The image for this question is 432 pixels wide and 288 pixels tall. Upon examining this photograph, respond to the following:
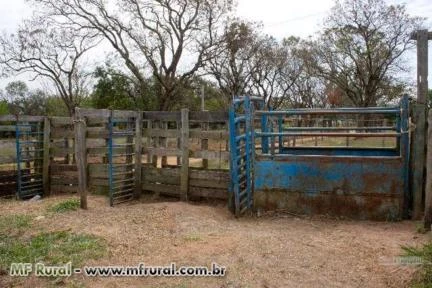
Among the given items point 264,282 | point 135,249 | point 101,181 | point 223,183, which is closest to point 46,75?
point 101,181

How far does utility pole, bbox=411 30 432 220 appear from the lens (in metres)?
6.51

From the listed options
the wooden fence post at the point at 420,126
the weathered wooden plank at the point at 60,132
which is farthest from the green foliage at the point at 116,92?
the wooden fence post at the point at 420,126

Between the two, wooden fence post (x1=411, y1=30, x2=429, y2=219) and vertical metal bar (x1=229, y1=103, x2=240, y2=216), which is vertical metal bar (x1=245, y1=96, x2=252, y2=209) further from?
wooden fence post (x1=411, y1=30, x2=429, y2=219)

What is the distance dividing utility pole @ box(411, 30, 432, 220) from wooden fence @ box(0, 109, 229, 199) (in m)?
3.18

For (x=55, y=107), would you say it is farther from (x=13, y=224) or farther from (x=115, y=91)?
(x=13, y=224)

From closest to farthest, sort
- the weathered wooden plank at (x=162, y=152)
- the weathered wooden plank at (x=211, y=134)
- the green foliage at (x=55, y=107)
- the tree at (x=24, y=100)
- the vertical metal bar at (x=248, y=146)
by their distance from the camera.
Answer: the vertical metal bar at (x=248, y=146) < the weathered wooden plank at (x=211, y=134) < the weathered wooden plank at (x=162, y=152) < the green foliage at (x=55, y=107) < the tree at (x=24, y=100)

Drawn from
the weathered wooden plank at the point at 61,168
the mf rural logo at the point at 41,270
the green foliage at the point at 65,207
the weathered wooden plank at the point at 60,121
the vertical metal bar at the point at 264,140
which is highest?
the weathered wooden plank at the point at 60,121

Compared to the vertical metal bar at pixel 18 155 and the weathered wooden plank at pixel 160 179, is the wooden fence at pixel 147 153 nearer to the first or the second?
the weathered wooden plank at pixel 160 179

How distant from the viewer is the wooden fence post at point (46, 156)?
412 inches

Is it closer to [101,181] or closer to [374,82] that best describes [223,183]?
[101,181]

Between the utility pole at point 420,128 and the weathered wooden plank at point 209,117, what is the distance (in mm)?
3261


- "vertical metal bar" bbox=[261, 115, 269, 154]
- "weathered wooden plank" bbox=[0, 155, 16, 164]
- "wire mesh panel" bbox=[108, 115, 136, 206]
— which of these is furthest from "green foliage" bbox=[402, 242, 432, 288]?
"weathered wooden plank" bbox=[0, 155, 16, 164]

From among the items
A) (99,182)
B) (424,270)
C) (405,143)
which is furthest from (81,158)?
(424,270)

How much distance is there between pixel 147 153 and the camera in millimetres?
9445
